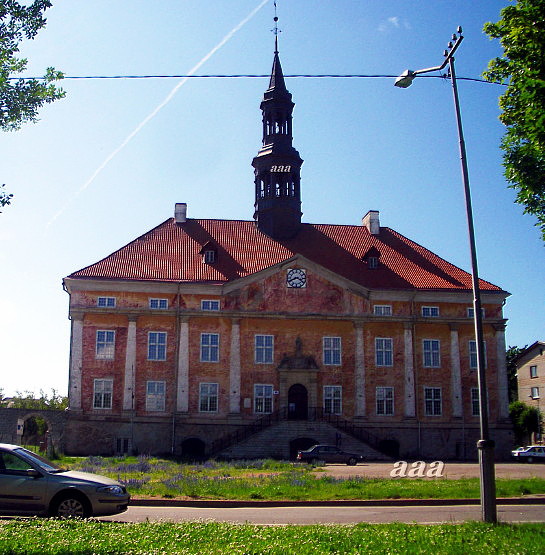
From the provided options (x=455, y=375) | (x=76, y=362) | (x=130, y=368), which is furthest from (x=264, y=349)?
(x=455, y=375)

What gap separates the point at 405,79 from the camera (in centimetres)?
1503

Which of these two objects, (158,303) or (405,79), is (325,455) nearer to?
(158,303)

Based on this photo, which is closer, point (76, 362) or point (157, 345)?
point (76, 362)

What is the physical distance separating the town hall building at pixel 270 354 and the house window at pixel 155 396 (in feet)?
0.21

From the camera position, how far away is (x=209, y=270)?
4375cm

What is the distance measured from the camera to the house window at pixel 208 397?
137 ft

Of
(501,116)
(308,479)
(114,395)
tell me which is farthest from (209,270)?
(501,116)

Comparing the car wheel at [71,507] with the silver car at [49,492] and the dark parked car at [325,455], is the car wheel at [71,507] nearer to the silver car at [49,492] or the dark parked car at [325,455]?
the silver car at [49,492]

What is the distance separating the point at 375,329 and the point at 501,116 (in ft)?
88.6

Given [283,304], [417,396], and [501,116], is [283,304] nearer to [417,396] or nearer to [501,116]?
[417,396]

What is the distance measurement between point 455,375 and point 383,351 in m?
4.91

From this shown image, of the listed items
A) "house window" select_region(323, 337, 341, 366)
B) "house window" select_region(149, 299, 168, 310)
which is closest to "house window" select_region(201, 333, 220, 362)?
"house window" select_region(149, 299, 168, 310)

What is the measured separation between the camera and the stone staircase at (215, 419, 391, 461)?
37.7 m

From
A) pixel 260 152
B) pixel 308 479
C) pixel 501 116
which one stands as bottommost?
pixel 308 479
